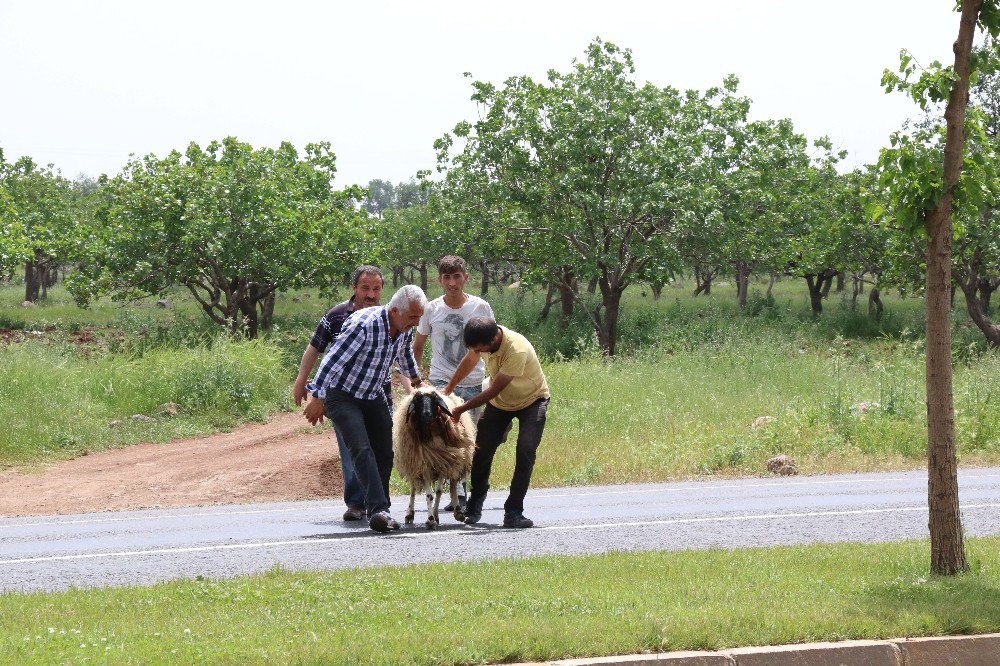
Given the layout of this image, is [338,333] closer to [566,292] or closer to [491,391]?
[491,391]

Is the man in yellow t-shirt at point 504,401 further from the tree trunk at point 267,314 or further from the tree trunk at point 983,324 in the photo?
the tree trunk at point 983,324

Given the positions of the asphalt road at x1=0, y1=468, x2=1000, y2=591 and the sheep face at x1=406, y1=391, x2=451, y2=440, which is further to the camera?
the sheep face at x1=406, y1=391, x2=451, y2=440

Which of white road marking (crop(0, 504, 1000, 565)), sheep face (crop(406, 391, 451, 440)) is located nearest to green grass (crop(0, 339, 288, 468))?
white road marking (crop(0, 504, 1000, 565))

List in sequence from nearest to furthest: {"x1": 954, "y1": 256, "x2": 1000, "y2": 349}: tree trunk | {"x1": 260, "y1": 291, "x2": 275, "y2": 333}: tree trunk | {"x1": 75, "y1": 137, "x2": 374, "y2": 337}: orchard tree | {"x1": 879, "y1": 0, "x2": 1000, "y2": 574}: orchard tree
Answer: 1. {"x1": 879, "y1": 0, "x2": 1000, "y2": 574}: orchard tree
2. {"x1": 75, "y1": 137, "x2": 374, "y2": 337}: orchard tree
3. {"x1": 954, "y1": 256, "x2": 1000, "y2": 349}: tree trunk
4. {"x1": 260, "y1": 291, "x2": 275, "y2": 333}: tree trunk

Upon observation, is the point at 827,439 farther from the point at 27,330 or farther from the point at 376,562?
the point at 27,330

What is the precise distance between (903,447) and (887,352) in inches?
594

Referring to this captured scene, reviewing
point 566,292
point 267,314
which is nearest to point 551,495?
point 566,292

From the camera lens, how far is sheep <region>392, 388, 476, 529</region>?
376 inches

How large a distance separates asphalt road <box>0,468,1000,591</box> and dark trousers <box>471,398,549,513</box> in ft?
1.01

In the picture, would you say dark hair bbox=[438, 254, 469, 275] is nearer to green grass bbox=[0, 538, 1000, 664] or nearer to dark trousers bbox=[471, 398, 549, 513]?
dark trousers bbox=[471, 398, 549, 513]

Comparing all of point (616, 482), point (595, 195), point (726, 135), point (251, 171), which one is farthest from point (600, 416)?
point (726, 135)

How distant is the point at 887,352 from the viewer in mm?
29688

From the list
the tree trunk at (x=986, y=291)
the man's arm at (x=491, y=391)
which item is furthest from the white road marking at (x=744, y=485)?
the tree trunk at (x=986, y=291)

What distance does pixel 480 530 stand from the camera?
977 centimetres
